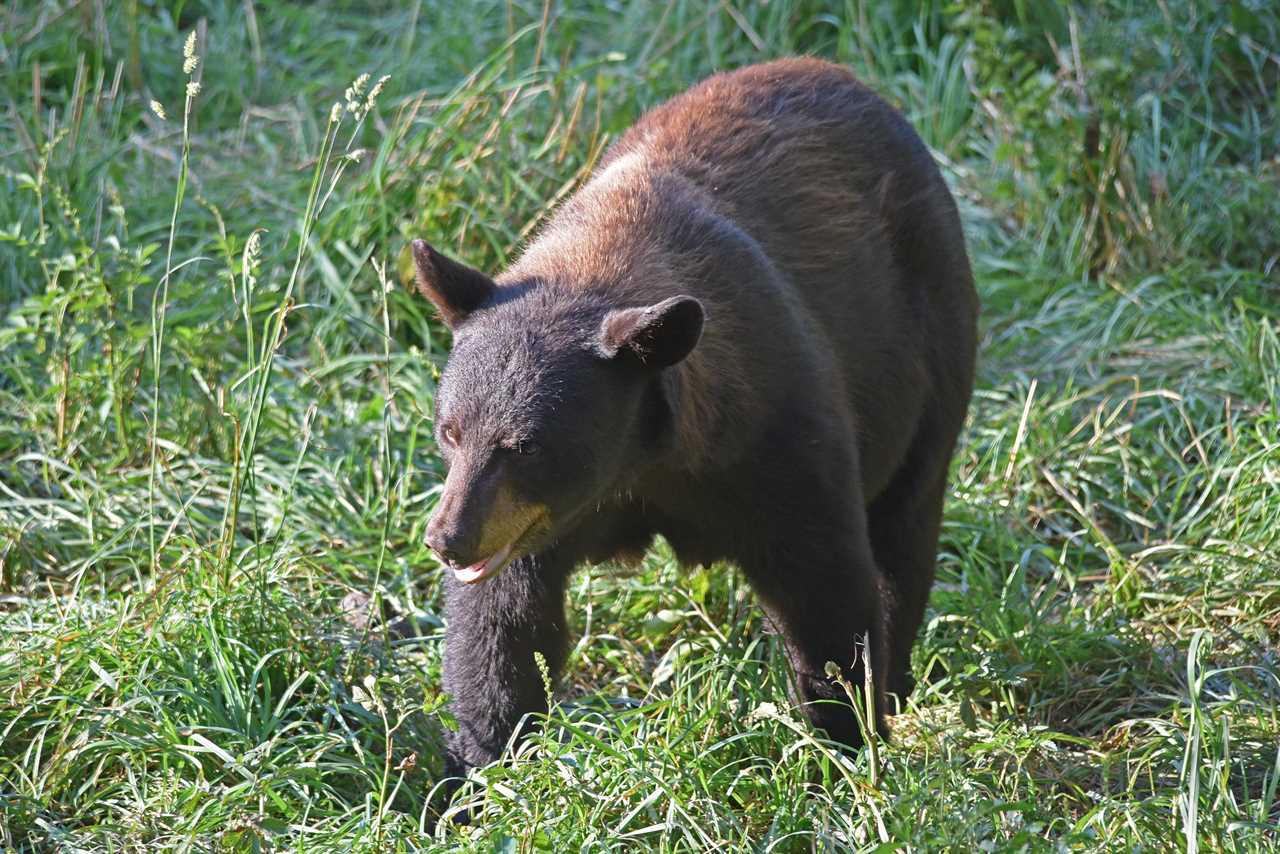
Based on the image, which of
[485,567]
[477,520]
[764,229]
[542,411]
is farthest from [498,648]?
[764,229]

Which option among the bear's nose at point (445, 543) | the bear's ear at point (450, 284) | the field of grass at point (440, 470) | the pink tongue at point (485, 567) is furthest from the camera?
the field of grass at point (440, 470)

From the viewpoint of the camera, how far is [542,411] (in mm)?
3861

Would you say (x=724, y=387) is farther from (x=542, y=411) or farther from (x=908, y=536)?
(x=908, y=536)

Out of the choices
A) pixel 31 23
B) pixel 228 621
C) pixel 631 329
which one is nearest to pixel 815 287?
pixel 631 329

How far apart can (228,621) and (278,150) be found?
3.95m

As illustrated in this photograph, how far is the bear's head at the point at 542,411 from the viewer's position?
3795 millimetres

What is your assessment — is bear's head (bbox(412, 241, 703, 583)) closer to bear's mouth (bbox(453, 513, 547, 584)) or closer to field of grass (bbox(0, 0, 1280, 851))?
bear's mouth (bbox(453, 513, 547, 584))

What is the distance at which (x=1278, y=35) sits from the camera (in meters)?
8.27

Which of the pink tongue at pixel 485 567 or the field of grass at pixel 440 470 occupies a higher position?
the pink tongue at pixel 485 567

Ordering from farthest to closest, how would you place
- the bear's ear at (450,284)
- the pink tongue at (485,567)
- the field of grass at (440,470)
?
the field of grass at (440,470), the bear's ear at (450,284), the pink tongue at (485,567)

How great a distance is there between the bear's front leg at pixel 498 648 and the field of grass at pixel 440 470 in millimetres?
123

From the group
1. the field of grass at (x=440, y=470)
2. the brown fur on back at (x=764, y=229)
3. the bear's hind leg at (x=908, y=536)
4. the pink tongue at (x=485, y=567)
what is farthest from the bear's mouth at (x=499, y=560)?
the bear's hind leg at (x=908, y=536)

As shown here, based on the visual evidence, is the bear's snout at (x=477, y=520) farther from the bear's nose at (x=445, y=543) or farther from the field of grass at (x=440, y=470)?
the field of grass at (x=440, y=470)

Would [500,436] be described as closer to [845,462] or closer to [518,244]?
[845,462]
